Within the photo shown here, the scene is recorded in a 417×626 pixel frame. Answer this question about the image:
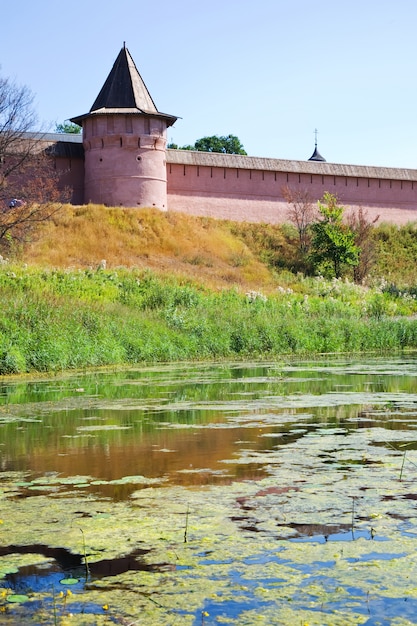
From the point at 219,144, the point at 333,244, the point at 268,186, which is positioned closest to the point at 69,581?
the point at 333,244

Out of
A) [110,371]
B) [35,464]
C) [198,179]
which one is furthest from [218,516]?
[198,179]

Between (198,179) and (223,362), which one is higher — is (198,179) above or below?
above

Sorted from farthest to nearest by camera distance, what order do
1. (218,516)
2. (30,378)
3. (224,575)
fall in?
(30,378) → (218,516) → (224,575)

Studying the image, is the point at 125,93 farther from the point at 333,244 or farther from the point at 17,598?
the point at 17,598

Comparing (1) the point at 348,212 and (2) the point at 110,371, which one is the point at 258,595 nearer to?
(2) the point at 110,371

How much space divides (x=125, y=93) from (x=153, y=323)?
21.1 metres

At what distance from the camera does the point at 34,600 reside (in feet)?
11.0

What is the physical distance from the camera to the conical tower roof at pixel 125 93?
36250 mm

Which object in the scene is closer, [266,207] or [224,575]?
[224,575]

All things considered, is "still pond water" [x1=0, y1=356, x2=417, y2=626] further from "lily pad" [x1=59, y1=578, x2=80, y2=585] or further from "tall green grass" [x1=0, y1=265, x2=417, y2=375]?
"tall green grass" [x1=0, y1=265, x2=417, y2=375]

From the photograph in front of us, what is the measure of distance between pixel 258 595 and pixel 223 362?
495 inches

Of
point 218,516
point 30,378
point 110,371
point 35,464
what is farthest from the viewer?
point 110,371

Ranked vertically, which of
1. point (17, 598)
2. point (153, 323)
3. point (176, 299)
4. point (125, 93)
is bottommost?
point (17, 598)

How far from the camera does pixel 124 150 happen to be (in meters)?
35.8
